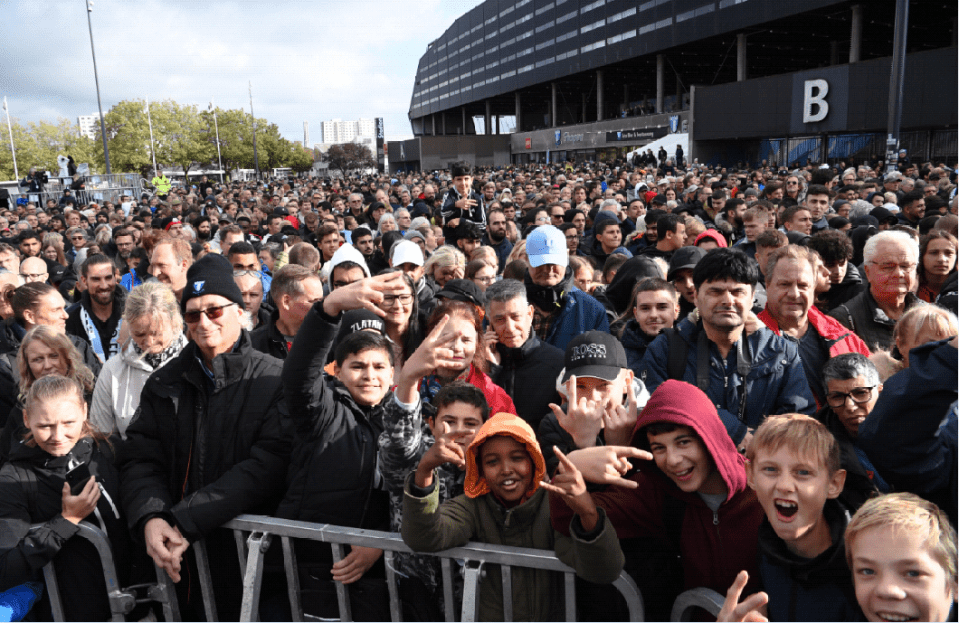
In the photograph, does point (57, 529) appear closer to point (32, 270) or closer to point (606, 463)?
point (606, 463)

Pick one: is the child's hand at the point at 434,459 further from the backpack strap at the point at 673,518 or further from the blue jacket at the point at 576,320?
the blue jacket at the point at 576,320

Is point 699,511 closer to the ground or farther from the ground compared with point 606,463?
closer to the ground

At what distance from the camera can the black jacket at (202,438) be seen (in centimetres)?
281

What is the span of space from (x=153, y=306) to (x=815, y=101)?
30393mm

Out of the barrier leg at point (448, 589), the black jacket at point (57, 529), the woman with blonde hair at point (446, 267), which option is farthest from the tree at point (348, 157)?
the barrier leg at point (448, 589)

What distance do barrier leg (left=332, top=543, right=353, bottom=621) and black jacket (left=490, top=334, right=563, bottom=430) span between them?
4.29ft

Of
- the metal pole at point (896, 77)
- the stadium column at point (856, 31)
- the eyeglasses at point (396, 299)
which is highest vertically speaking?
the stadium column at point (856, 31)

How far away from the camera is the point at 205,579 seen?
283 centimetres

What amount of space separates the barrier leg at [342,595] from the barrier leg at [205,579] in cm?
63

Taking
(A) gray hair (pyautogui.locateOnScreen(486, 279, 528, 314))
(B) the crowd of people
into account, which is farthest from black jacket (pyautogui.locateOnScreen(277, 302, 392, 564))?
(A) gray hair (pyautogui.locateOnScreen(486, 279, 528, 314))

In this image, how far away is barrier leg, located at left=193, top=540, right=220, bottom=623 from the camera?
282 centimetres

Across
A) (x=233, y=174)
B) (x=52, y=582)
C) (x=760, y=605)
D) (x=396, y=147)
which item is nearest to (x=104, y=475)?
(x=52, y=582)

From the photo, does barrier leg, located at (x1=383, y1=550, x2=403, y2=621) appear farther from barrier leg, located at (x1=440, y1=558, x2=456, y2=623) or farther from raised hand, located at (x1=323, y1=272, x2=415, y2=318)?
raised hand, located at (x1=323, y1=272, x2=415, y2=318)

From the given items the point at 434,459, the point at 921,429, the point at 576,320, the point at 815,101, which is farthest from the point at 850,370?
the point at 815,101
